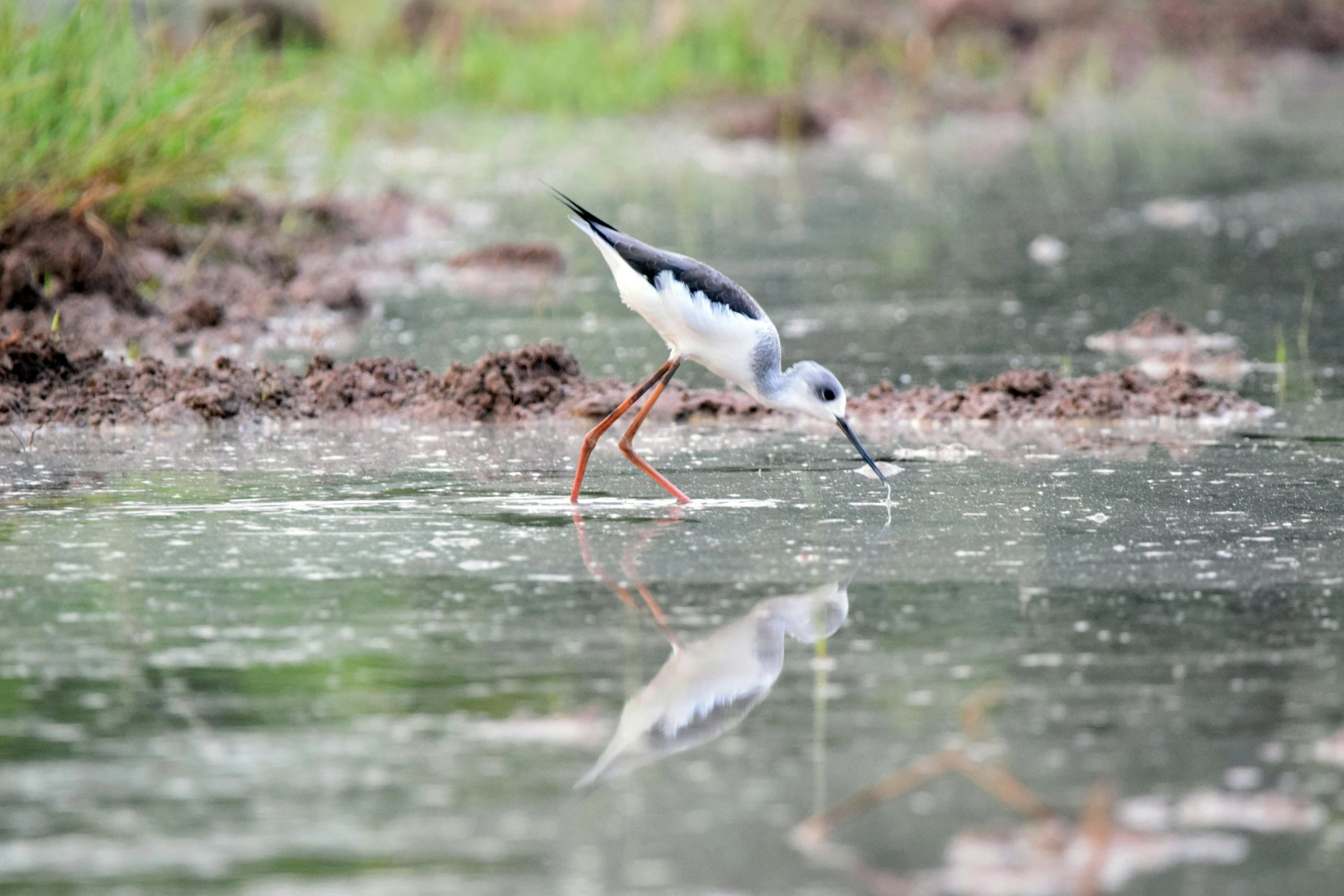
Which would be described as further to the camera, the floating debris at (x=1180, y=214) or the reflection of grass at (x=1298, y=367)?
the floating debris at (x=1180, y=214)

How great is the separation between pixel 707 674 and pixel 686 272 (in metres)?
2.29

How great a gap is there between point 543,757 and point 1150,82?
77.4ft

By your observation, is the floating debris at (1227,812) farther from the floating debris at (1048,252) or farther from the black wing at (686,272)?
the floating debris at (1048,252)

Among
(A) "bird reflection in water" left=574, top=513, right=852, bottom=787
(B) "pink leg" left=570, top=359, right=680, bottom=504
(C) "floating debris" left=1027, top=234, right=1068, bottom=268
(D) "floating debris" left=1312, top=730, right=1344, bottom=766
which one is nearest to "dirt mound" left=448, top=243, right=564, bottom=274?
(C) "floating debris" left=1027, top=234, right=1068, bottom=268

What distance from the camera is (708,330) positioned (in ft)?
21.2

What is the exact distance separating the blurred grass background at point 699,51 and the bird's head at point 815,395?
479cm

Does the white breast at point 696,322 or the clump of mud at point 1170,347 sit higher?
the white breast at point 696,322

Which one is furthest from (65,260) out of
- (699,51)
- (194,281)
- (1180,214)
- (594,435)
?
(699,51)

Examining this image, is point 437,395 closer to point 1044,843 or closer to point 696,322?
point 696,322

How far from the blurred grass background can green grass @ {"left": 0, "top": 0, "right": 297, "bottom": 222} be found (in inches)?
6.2

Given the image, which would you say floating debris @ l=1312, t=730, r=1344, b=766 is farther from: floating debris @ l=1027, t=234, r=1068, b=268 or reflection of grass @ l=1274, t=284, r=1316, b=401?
floating debris @ l=1027, t=234, r=1068, b=268

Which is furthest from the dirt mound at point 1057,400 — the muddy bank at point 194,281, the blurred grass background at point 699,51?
the blurred grass background at point 699,51

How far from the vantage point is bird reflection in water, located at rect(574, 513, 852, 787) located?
3.89 metres

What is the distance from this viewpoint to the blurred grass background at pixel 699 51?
17312mm
